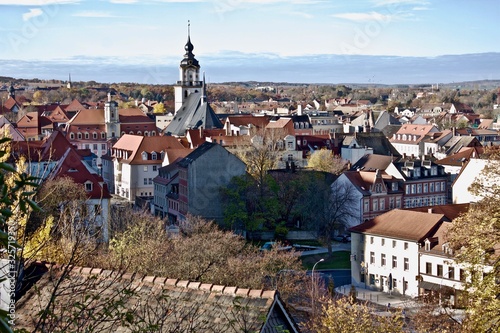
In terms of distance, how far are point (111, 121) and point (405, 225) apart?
52.3 m

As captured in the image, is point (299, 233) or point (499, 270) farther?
point (299, 233)

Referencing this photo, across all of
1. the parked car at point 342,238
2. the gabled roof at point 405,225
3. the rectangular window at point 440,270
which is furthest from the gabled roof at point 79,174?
the rectangular window at point 440,270

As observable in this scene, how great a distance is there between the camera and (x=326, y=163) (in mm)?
64750

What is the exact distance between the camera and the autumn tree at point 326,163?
64.3 meters

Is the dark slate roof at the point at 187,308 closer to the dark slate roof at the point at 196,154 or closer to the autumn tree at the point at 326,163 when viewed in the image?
the dark slate roof at the point at 196,154

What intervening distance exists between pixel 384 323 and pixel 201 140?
5413 cm

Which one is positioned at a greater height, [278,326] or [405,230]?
[278,326]

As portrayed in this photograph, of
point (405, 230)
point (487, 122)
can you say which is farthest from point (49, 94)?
point (405, 230)

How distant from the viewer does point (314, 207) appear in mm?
51750

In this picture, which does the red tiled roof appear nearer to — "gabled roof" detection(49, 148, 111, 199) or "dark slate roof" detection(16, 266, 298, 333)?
"gabled roof" detection(49, 148, 111, 199)

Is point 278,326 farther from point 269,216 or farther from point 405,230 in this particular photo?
point 269,216

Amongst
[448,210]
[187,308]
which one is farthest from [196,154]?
[187,308]

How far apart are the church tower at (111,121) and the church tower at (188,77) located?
9905 millimetres

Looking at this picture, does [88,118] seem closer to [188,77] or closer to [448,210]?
[188,77]
